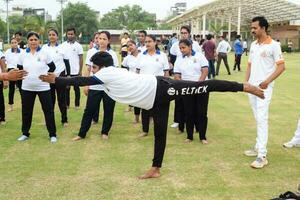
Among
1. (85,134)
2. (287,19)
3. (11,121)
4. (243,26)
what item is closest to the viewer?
(85,134)

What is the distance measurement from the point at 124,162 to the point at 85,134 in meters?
1.65

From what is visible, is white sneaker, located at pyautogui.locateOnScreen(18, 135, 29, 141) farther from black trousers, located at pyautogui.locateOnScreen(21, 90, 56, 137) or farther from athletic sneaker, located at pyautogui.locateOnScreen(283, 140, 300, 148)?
athletic sneaker, located at pyautogui.locateOnScreen(283, 140, 300, 148)

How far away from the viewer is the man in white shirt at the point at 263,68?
18.2 feet

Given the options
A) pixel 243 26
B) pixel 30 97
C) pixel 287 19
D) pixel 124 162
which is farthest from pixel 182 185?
pixel 243 26

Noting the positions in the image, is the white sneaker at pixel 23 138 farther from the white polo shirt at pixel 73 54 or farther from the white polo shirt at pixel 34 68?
the white polo shirt at pixel 73 54

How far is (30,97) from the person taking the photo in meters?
6.94

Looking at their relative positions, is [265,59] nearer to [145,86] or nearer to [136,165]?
[145,86]

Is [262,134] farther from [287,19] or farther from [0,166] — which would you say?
[287,19]

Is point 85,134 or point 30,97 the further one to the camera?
point 85,134

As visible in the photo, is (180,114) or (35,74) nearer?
(35,74)

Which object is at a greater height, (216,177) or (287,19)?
(287,19)

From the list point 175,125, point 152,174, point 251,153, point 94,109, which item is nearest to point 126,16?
point 175,125

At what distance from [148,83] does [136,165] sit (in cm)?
148

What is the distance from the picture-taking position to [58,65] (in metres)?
8.88
